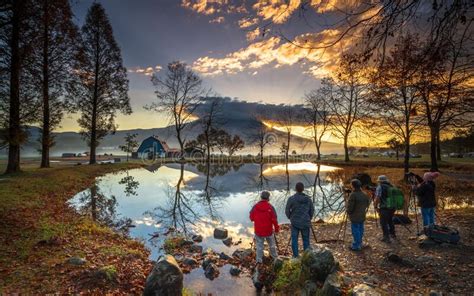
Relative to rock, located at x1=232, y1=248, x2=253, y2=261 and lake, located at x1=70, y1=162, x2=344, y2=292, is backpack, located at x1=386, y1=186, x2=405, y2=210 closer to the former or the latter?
lake, located at x1=70, y1=162, x2=344, y2=292

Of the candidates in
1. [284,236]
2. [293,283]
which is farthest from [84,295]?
[284,236]

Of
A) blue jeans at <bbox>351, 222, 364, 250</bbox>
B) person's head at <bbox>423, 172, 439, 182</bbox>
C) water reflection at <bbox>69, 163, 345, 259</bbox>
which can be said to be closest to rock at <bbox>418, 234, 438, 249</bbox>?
blue jeans at <bbox>351, 222, 364, 250</bbox>

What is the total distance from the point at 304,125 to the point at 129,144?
154 feet

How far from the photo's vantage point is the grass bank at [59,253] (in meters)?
6.34

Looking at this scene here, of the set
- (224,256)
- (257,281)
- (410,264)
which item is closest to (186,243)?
(224,256)

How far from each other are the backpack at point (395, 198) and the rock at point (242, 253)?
5.47 meters

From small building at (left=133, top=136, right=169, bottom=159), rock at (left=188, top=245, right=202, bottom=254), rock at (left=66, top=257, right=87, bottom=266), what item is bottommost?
rock at (left=188, top=245, right=202, bottom=254)

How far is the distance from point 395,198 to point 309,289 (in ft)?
17.8

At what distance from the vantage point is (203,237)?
11320mm

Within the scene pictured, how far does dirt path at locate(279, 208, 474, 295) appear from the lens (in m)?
6.40

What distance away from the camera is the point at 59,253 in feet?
26.3

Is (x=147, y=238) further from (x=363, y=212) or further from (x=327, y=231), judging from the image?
(x=363, y=212)

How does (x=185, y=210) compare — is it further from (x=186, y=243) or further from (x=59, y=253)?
(x=59, y=253)

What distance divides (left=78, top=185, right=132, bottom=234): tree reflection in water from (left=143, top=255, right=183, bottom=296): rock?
6.07 metres
